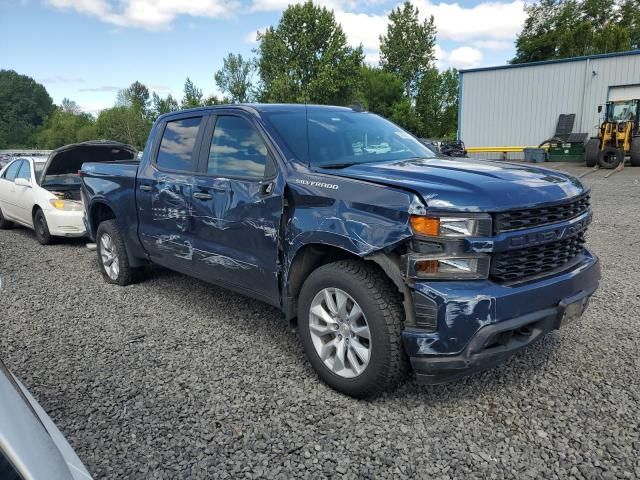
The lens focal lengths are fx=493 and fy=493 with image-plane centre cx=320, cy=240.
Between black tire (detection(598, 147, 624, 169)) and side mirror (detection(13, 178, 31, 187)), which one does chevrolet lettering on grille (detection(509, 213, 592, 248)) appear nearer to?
side mirror (detection(13, 178, 31, 187))

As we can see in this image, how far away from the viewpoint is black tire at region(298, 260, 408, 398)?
2750 mm

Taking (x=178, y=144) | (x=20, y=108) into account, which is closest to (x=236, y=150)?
(x=178, y=144)

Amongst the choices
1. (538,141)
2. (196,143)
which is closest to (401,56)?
(538,141)

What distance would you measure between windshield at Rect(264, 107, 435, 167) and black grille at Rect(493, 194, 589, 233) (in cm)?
122

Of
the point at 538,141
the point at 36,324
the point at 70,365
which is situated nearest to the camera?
the point at 70,365

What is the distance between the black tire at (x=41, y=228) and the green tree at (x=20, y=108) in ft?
323

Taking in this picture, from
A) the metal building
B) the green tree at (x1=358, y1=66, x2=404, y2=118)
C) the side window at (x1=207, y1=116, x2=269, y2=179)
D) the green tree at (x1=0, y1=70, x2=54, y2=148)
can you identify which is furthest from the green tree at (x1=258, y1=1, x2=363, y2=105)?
the green tree at (x1=0, y1=70, x2=54, y2=148)

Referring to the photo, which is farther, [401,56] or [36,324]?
[401,56]

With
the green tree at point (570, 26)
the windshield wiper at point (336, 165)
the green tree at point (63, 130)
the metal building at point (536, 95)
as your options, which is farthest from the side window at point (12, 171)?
the green tree at point (63, 130)

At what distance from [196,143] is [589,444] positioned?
138 inches

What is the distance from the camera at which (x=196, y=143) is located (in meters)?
4.22

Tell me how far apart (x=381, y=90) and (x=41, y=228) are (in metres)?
57.5

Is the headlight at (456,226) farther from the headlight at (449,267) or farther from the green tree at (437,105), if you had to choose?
the green tree at (437,105)

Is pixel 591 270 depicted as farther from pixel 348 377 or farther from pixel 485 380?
pixel 348 377
